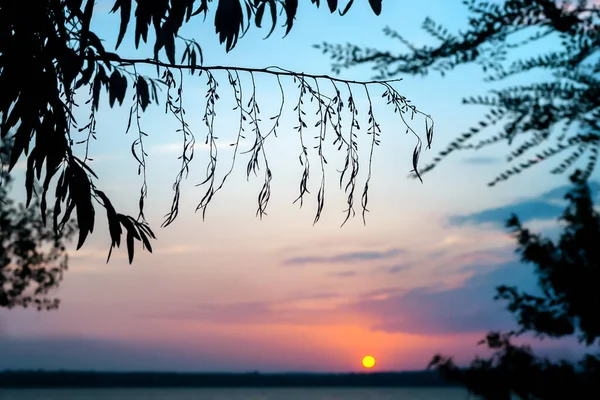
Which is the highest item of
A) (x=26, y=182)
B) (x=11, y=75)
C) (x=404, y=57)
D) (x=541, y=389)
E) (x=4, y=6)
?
(x=404, y=57)

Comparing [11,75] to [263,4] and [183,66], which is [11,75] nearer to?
[183,66]

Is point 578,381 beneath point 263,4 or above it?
beneath

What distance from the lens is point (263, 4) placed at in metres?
4.25

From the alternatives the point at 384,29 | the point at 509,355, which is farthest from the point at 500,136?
the point at 509,355

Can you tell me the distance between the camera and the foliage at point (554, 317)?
770cm

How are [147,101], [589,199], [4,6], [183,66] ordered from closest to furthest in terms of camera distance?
[4,6], [183,66], [147,101], [589,199]

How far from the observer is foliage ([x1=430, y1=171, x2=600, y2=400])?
7699mm

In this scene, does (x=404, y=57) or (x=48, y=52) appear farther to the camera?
(x=404, y=57)

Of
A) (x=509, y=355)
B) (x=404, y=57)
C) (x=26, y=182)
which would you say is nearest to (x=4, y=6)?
(x=26, y=182)

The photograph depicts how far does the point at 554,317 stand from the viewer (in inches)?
313

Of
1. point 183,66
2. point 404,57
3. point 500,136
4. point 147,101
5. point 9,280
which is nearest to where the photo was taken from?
point 183,66

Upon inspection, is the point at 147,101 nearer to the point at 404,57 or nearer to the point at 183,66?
the point at 183,66

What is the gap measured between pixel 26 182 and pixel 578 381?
5715 millimetres

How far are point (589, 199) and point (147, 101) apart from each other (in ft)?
17.6
